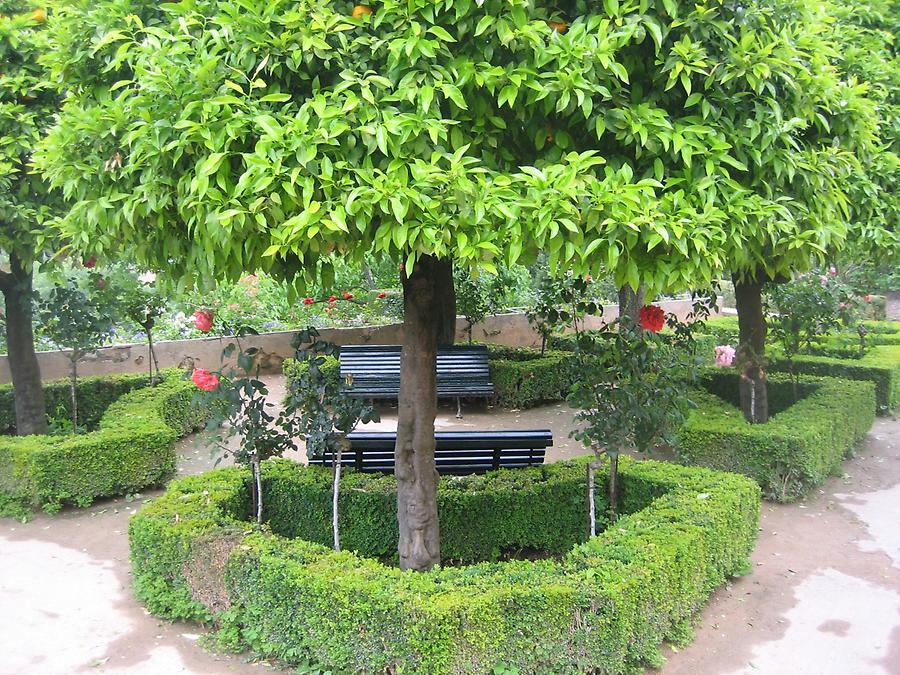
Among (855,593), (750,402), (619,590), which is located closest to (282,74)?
(619,590)

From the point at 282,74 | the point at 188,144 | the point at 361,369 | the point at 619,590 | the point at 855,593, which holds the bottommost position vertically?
the point at 855,593

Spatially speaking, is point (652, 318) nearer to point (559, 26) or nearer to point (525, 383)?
point (559, 26)

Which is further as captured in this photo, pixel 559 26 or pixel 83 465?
pixel 83 465

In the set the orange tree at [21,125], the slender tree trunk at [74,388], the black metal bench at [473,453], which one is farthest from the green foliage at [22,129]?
the black metal bench at [473,453]

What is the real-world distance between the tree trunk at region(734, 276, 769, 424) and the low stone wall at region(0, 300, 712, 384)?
292cm

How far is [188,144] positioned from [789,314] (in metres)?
7.88

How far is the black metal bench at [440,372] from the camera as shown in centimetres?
1033

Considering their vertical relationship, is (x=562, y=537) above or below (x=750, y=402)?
below

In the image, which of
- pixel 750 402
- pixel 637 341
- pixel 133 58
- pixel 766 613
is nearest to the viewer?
pixel 133 58

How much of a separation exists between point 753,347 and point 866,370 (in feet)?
11.6

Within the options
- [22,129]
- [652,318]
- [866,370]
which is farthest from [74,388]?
[866,370]

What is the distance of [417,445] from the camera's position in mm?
4582

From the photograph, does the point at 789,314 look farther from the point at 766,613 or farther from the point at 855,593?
the point at 766,613

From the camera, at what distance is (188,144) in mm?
3031
